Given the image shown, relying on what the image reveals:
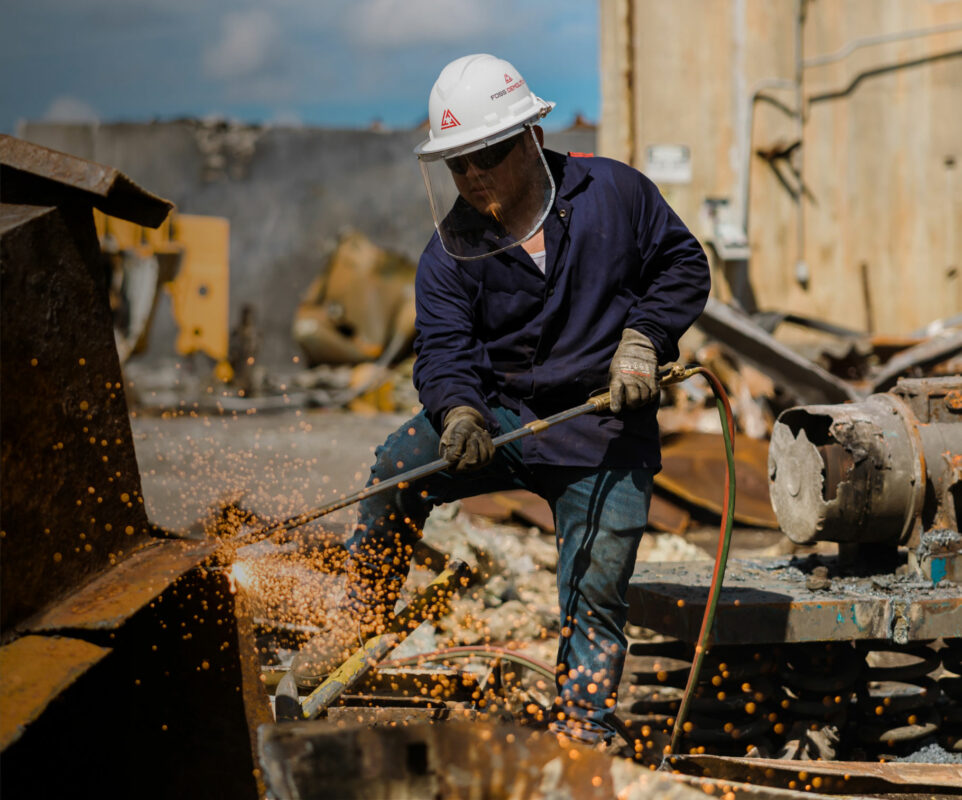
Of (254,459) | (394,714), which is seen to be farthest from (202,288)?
(394,714)

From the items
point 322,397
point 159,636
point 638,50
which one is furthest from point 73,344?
point 322,397

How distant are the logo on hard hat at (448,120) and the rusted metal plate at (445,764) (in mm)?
1863

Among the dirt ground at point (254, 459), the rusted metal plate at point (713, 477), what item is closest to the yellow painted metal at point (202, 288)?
the dirt ground at point (254, 459)

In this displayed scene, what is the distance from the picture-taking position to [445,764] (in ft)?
6.68

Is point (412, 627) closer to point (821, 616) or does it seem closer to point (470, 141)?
point (821, 616)

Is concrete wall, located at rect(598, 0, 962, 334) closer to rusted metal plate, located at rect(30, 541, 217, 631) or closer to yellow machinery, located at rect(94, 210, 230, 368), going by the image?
rusted metal plate, located at rect(30, 541, 217, 631)

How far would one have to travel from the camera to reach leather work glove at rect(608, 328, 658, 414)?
117 inches

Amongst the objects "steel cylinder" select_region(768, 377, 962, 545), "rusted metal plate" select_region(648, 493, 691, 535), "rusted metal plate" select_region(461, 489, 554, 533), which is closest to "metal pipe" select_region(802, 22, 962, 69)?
"rusted metal plate" select_region(648, 493, 691, 535)

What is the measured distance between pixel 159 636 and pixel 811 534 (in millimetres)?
2366

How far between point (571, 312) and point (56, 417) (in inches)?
60.5

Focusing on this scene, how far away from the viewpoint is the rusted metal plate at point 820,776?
9.92ft

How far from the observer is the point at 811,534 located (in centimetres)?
374

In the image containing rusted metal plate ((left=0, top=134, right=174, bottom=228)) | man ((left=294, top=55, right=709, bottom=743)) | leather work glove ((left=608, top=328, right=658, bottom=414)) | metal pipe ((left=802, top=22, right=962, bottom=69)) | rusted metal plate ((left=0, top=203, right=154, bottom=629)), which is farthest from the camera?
metal pipe ((left=802, top=22, right=962, bottom=69))

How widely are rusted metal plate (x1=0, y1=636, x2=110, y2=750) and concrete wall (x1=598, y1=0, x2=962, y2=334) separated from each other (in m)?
6.81
